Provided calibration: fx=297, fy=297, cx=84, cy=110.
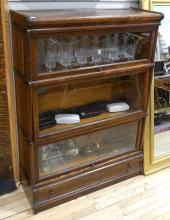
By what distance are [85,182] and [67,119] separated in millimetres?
447

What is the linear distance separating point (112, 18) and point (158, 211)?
1147mm

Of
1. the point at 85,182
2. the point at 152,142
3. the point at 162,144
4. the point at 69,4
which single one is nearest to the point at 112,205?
the point at 85,182

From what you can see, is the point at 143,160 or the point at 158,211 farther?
the point at 143,160

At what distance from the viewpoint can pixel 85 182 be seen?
1.89 metres

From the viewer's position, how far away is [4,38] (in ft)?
5.31

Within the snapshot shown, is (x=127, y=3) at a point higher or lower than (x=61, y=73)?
higher

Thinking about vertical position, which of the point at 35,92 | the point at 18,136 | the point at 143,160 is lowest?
the point at 143,160

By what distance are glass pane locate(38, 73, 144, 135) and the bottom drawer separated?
349mm

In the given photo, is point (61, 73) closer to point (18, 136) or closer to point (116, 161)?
point (18, 136)

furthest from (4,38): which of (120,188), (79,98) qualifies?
(120,188)

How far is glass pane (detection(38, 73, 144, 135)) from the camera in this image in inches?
67.9

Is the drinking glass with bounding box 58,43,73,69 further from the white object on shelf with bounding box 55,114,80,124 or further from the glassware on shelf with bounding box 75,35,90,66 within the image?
the white object on shelf with bounding box 55,114,80,124

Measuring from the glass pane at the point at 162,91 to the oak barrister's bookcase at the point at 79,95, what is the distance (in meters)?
0.23

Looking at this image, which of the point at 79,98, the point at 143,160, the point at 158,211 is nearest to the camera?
the point at 158,211
